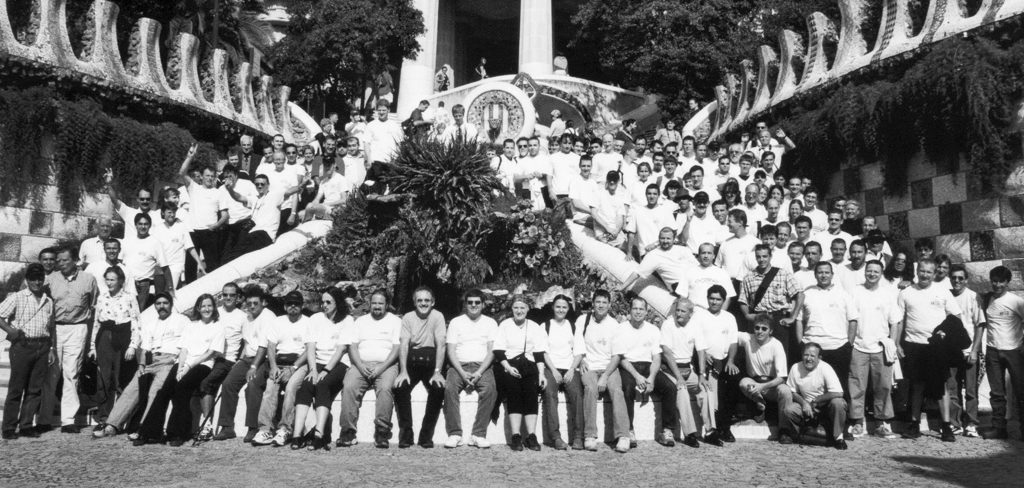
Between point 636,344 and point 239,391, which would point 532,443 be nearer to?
point 636,344

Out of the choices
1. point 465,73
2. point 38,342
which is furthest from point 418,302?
point 465,73

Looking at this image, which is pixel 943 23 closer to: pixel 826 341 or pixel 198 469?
pixel 826 341

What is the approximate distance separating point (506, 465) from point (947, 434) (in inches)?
168

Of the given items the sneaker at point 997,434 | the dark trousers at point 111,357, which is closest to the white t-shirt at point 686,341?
the sneaker at point 997,434

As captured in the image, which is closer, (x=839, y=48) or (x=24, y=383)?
(x=24, y=383)

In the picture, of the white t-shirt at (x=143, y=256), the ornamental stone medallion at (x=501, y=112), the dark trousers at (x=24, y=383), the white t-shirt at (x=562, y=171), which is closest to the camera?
the dark trousers at (x=24, y=383)

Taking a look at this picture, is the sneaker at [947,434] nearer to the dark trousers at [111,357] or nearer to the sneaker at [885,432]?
the sneaker at [885,432]

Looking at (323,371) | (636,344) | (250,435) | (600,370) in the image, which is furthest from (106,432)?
(636,344)

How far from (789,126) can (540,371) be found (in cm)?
927

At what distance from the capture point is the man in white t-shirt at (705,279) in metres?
9.63

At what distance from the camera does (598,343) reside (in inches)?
344

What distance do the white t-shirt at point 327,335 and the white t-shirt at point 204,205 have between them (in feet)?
12.8

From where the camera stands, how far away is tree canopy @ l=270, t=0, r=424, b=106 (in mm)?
27922

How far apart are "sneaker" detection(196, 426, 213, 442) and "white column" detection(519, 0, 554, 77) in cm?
2763
